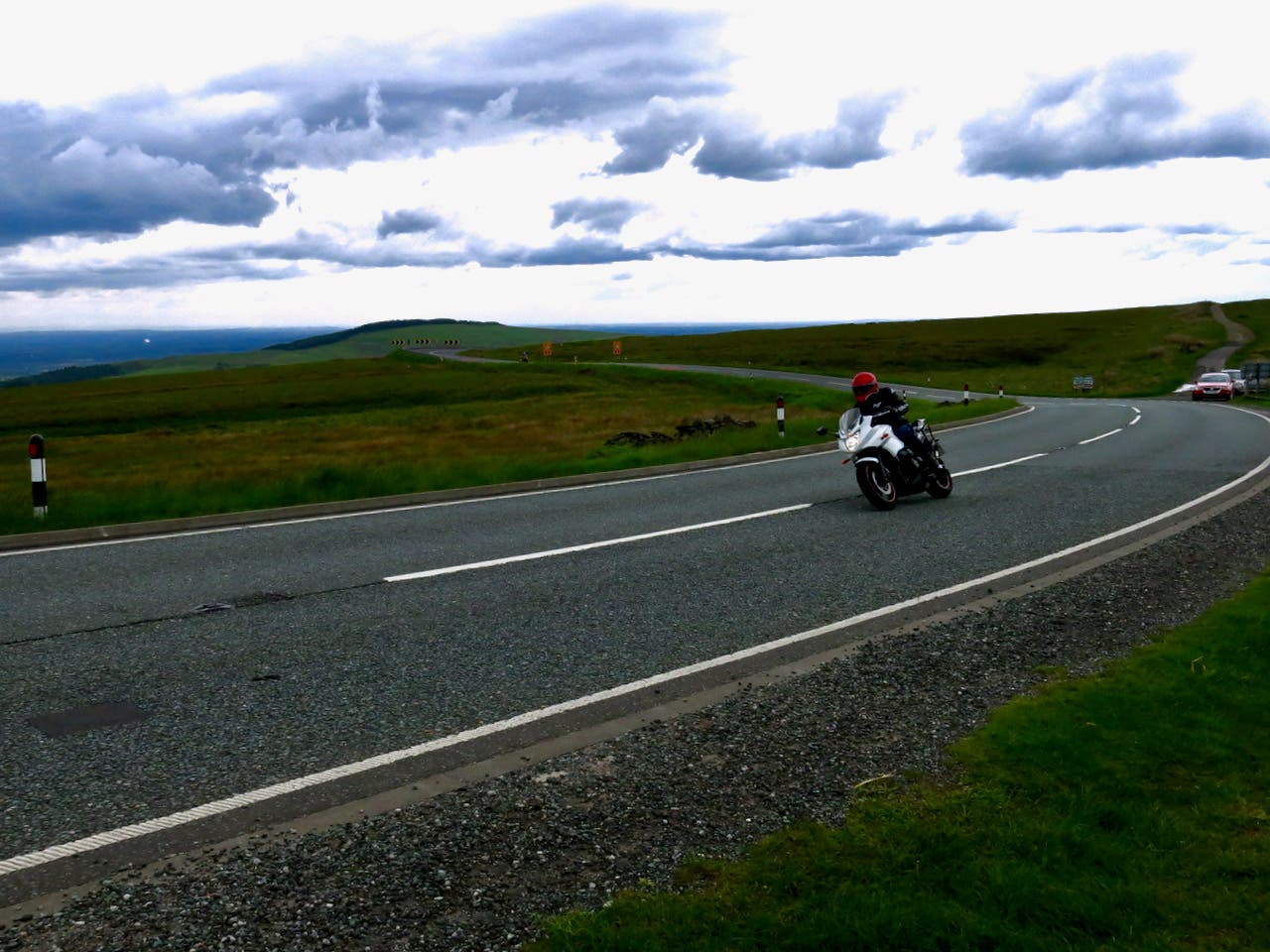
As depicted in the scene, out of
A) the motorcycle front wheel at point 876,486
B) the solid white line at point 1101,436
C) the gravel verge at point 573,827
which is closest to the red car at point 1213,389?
the solid white line at point 1101,436

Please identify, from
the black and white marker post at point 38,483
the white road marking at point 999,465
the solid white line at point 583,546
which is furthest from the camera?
the white road marking at point 999,465

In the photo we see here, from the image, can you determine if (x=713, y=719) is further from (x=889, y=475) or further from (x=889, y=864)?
(x=889, y=475)

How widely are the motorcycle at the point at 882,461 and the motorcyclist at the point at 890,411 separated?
0.23 ft

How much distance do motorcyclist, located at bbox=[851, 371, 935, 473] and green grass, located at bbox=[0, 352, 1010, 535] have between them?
228 inches

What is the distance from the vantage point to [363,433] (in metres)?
46.2

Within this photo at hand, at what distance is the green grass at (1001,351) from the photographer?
76.4 m

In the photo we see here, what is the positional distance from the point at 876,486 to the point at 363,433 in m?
36.2

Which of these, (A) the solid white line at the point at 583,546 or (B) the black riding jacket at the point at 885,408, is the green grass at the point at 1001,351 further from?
(A) the solid white line at the point at 583,546

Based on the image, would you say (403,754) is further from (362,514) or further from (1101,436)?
(1101,436)

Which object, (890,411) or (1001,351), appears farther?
(1001,351)

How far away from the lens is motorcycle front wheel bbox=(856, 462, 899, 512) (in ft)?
43.3

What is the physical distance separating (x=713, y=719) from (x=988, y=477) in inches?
478

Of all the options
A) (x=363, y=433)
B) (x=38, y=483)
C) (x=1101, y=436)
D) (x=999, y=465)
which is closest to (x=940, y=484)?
(x=999, y=465)

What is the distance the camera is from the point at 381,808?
4.40 m
